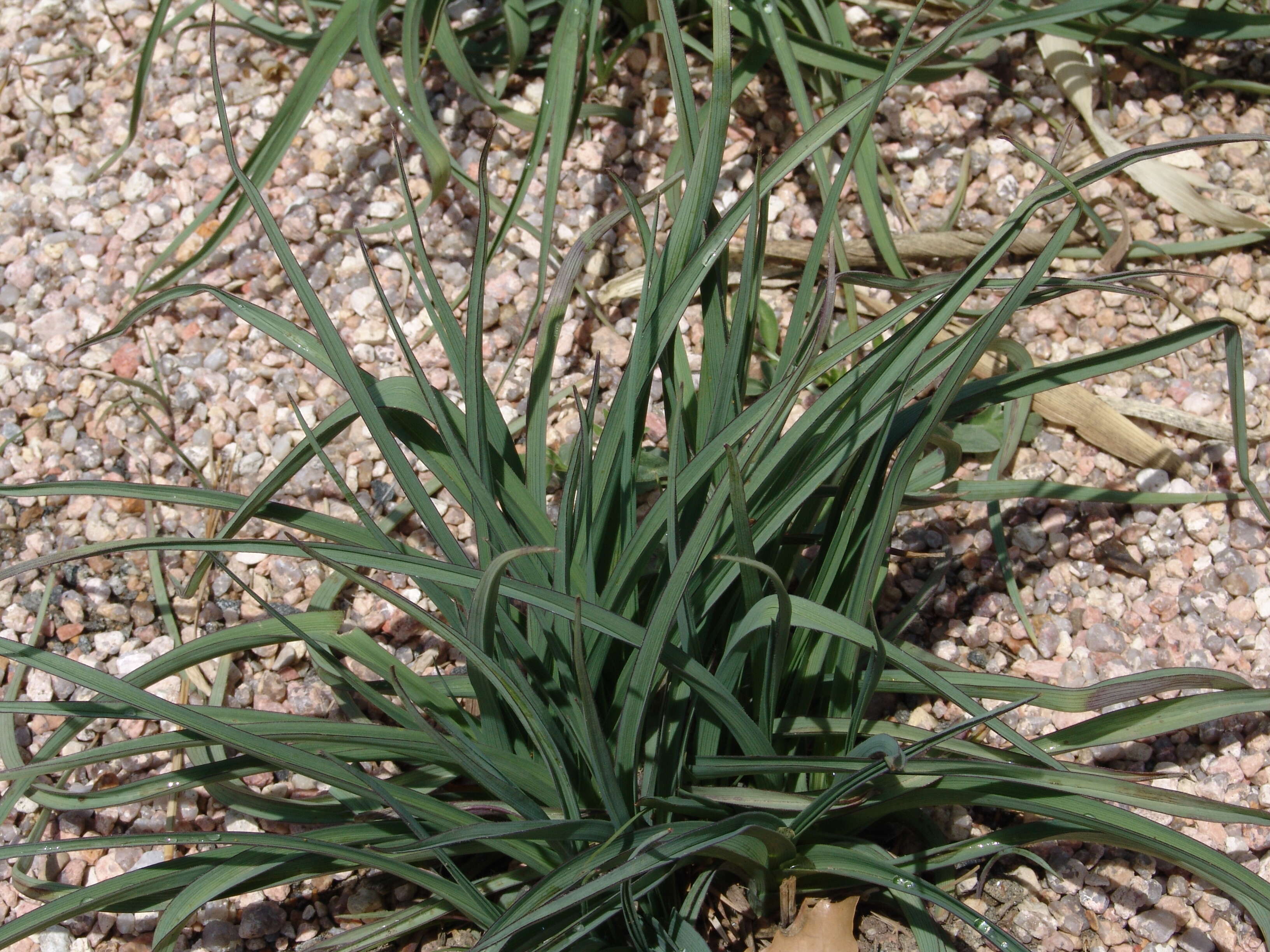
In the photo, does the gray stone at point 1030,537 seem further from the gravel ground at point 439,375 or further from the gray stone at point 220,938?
the gray stone at point 220,938

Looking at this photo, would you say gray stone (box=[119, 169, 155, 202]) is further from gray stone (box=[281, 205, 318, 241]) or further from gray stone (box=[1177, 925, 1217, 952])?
gray stone (box=[1177, 925, 1217, 952])

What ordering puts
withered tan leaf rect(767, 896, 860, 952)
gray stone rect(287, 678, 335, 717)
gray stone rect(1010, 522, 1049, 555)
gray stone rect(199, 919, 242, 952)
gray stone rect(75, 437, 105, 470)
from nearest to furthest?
withered tan leaf rect(767, 896, 860, 952) → gray stone rect(199, 919, 242, 952) → gray stone rect(287, 678, 335, 717) → gray stone rect(1010, 522, 1049, 555) → gray stone rect(75, 437, 105, 470)

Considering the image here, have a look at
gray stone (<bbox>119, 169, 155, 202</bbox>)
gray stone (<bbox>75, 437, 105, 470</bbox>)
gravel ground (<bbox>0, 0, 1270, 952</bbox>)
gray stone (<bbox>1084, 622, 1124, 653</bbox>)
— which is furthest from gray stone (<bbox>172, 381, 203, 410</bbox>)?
gray stone (<bbox>1084, 622, 1124, 653</bbox>)

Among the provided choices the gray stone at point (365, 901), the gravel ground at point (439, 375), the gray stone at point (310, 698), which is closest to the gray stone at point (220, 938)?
the gravel ground at point (439, 375)

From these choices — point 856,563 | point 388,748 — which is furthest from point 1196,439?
point 388,748

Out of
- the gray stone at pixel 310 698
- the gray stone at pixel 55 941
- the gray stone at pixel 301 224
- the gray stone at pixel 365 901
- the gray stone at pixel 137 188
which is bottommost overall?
the gray stone at pixel 365 901

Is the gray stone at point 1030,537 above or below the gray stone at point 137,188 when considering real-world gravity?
below

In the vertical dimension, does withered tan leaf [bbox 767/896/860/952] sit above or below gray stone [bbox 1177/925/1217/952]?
above

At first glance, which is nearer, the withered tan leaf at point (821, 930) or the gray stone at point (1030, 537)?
the withered tan leaf at point (821, 930)
